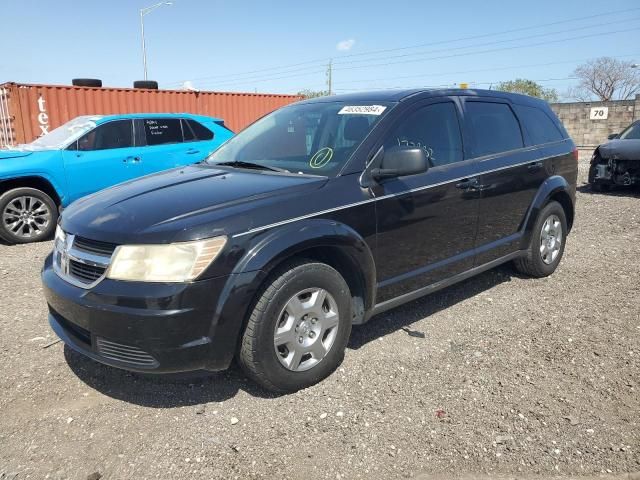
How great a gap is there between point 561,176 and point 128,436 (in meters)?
4.47

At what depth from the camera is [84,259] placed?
287 cm

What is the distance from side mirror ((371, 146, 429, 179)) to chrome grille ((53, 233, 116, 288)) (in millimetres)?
1680

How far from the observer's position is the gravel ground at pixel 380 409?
2541mm

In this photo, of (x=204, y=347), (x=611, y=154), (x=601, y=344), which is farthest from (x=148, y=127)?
(x=611, y=154)

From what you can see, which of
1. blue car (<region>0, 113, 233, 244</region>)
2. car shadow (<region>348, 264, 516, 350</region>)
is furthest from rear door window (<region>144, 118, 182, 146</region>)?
car shadow (<region>348, 264, 516, 350</region>)

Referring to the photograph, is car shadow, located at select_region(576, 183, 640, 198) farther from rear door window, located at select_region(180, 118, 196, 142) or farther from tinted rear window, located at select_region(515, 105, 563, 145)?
rear door window, located at select_region(180, 118, 196, 142)

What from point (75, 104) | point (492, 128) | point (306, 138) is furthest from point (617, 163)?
point (75, 104)

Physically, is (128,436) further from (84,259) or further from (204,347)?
(84,259)

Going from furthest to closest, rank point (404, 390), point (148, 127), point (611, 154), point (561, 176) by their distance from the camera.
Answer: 1. point (611, 154)
2. point (148, 127)
3. point (561, 176)
4. point (404, 390)

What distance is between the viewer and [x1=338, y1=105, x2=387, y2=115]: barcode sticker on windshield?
3.68m

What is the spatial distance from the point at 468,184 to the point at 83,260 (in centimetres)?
275

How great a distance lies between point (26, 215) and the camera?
7.07m

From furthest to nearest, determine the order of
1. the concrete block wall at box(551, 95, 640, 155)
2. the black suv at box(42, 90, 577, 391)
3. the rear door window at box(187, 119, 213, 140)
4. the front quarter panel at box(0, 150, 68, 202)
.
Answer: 1. the concrete block wall at box(551, 95, 640, 155)
2. the rear door window at box(187, 119, 213, 140)
3. the front quarter panel at box(0, 150, 68, 202)
4. the black suv at box(42, 90, 577, 391)

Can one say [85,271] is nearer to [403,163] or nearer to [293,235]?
[293,235]
